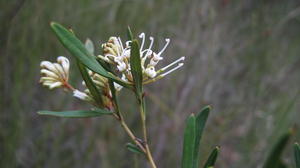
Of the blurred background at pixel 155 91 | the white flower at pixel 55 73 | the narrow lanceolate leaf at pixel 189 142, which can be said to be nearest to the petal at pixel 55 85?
the white flower at pixel 55 73

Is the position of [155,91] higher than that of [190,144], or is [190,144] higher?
[155,91]

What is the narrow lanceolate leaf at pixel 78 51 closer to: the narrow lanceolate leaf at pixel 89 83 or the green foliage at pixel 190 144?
the narrow lanceolate leaf at pixel 89 83

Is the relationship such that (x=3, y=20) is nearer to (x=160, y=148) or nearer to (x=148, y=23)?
(x=148, y=23)

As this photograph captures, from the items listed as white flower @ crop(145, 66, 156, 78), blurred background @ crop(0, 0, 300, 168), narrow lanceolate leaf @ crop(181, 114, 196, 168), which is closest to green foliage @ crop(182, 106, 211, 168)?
narrow lanceolate leaf @ crop(181, 114, 196, 168)

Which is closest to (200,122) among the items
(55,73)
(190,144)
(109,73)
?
(190,144)

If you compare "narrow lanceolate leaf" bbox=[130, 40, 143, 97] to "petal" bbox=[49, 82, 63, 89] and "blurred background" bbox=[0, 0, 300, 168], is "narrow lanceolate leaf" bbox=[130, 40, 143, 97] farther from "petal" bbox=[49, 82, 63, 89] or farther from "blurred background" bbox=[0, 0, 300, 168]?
"blurred background" bbox=[0, 0, 300, 168]

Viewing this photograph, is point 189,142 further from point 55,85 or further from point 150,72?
point 55,85
